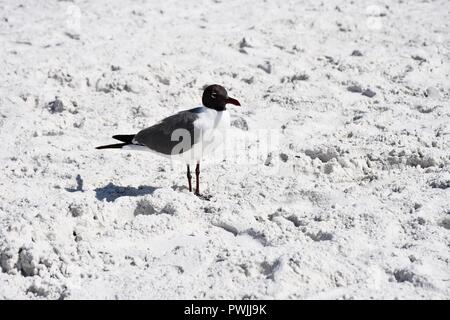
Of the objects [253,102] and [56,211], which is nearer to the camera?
[56,211]

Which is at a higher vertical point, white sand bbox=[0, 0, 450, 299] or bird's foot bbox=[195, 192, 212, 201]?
white sand bbox=[0, 0, 450, 299]

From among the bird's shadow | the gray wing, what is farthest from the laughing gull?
the bird's shadow

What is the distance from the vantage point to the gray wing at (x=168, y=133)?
3.94 meters

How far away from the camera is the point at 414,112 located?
5.20 metres

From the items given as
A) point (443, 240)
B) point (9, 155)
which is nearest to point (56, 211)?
point (9, 155)

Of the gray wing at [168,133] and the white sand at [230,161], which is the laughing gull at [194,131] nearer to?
the gray wing at [168,133]

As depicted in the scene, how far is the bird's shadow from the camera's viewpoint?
3.93 m

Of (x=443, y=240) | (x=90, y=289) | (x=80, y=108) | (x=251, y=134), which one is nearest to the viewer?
(x=90, y=289)

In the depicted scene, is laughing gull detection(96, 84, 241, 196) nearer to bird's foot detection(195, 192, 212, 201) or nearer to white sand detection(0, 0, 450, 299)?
bird's foot detection(195, 192, 212, 201)

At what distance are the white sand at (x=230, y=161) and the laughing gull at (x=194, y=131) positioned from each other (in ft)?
1.00

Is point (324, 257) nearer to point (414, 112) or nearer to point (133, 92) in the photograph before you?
point (414, 112)

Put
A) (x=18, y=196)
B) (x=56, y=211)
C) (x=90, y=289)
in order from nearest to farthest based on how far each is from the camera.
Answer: (x=90, y=289) < (x=56, y=211) < (x=18, y=196)

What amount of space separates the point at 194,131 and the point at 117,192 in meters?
0.71

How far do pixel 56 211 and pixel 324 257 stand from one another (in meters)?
1.66
